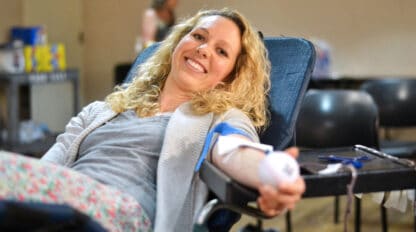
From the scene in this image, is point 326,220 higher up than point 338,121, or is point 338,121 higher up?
point 338,121

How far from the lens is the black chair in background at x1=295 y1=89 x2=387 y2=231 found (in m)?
2.57

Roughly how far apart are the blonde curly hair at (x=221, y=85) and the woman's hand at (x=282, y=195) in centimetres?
40

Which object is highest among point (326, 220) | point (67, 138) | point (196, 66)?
point (196, 66)

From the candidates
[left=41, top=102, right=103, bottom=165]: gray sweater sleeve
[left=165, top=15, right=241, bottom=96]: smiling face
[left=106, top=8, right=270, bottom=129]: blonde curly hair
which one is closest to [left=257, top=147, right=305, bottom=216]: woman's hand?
[left=106, top=8, right=270, bottom=129]: blonde curly hair

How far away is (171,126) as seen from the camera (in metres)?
1.41

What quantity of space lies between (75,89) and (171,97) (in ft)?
11.2

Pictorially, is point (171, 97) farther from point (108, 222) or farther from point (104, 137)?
point (108, 222)

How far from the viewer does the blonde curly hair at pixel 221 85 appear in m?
1.46

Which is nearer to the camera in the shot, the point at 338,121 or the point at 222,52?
the point at 222,52

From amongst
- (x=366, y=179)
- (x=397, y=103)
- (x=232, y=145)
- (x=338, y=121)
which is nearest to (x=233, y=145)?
(x=232, y=145)

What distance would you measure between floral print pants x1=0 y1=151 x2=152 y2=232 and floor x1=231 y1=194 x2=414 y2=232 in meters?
1.71

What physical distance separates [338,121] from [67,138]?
4.38 feet

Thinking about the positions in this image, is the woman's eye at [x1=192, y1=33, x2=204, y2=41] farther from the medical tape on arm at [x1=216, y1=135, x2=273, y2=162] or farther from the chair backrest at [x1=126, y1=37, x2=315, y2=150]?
the medical tape on arm at [x1=216, y1=135, x2=273, y2=162]

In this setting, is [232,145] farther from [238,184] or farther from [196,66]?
[196,66]
